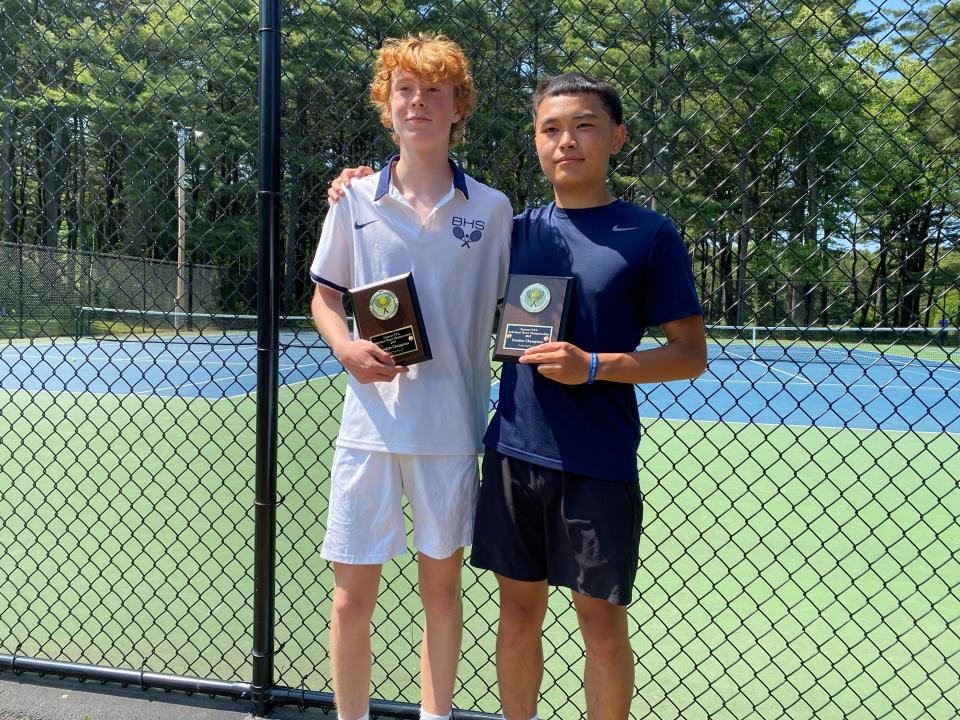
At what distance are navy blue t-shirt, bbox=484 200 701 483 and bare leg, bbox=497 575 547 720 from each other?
346mm

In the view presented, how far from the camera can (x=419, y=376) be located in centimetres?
191

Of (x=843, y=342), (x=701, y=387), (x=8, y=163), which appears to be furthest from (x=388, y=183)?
(x=701, y=387)

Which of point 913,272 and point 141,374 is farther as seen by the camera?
point 141,374

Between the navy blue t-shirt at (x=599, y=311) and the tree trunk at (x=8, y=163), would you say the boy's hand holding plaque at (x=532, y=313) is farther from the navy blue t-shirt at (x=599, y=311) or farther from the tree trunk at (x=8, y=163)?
the tree trunk at (x=8, y=163)

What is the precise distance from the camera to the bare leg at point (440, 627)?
1.94m

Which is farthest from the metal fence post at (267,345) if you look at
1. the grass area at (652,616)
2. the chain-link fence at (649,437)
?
the grass area at (652,616)

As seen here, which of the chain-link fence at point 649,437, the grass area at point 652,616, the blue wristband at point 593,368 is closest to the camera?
the blue wristband at point 593,368

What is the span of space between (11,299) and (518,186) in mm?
18007

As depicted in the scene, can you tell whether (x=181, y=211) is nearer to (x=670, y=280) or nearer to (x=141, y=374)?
(x=670, y=280)

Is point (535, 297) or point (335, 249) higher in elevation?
point (335, 249)

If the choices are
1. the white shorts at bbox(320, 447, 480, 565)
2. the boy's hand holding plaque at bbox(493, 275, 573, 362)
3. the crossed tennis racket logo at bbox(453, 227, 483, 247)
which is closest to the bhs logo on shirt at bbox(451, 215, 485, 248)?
the crossed tennis racket logo at bbox(453, 227, 483, 247)

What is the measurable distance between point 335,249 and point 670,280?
828 mm

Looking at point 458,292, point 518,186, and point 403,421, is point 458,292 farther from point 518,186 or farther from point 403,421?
point 518,186

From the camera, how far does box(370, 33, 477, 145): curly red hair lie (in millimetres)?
1844
